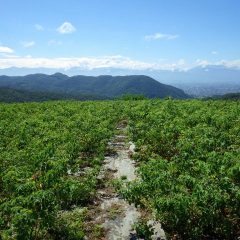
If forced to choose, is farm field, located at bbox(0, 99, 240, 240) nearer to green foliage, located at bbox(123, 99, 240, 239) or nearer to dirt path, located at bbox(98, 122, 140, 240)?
green foliage, located at bbox(123, 99, 240, 239)

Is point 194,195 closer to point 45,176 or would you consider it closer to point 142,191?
point 142,191

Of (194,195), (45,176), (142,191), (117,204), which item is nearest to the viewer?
(194,195)

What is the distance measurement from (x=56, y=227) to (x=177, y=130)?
11.7 metres

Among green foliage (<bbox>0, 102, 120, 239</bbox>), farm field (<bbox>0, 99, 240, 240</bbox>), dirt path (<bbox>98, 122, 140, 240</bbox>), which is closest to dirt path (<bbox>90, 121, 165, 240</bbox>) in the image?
dirt path (<bbox>98, 122, 140, 240</bbox>)

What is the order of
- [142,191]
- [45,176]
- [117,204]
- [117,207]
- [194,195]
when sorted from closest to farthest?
[194,195] → [142,191] → [45,176] → [117,207] → [117,204]

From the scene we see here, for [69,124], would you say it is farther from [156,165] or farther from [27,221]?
[27,221]

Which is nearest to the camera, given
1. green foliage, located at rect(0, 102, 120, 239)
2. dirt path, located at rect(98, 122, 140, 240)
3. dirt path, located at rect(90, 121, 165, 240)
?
green foliage, located at rect(0, 102, 120, 239)

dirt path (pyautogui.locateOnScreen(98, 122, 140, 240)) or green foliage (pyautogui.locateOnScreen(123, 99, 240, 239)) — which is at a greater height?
green foliage (pyautogui.locateOnScreen(123, 99, 240, 239))

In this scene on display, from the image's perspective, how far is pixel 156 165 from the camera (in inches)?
547

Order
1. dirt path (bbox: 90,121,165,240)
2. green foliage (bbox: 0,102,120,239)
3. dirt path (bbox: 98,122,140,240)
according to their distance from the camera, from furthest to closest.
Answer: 1. dirt path (bbox: 98,122,140,240)
2. dirt path (bbox: 90,121,165,240)
3. green foliage (bbox: 0,102,120,239)

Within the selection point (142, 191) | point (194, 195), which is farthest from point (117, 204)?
point (194, 195)

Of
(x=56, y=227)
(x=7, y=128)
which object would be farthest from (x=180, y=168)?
(x=7, y=128)

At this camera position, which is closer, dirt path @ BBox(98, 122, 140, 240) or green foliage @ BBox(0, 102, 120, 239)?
green foliage @ BBox(0, 102, 120, 239)

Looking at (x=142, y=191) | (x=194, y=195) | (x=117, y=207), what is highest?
(x=194, y=195)
